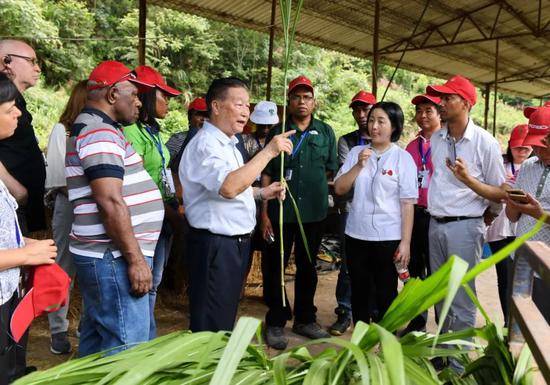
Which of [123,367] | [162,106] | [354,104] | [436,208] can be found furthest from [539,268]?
[354,104]

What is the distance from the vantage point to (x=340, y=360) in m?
0.75

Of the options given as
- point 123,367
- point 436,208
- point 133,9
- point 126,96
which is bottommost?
point 123,367

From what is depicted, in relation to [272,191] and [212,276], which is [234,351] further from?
[272,191]

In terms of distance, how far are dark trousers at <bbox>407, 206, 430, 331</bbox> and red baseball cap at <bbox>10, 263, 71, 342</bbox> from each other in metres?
2.33

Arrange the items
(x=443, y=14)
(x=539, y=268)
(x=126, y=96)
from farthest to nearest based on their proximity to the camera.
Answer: (x=443, y=14) → (x=126, y=96) → (x=539, y=268)

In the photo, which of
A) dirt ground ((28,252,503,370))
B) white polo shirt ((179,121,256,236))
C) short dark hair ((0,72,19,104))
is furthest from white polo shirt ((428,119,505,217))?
short dark hair ((0,72,19,104))

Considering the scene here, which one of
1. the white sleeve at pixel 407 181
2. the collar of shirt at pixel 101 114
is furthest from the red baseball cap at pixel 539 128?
the collar of shirt at pixel 101 114

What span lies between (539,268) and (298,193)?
98.2 inches

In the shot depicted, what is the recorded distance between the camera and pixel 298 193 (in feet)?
10.8

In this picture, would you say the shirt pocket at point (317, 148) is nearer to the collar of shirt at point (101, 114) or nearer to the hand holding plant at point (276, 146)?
the hand holding plant at point (276, 146)

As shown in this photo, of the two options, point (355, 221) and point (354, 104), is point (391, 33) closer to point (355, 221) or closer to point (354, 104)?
point (354, 104)

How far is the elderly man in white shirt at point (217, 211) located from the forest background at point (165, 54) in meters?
10.7

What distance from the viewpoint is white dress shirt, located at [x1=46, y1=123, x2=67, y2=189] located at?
287 centimetres

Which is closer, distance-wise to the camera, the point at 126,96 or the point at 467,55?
the point at 126,96
